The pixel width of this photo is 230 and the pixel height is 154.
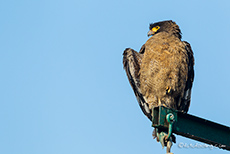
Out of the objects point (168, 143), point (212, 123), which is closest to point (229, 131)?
point (212, 123)

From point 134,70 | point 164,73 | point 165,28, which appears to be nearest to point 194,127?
point 164,73

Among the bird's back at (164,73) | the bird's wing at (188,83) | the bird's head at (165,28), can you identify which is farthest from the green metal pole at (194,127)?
the bird's head at (165,28)

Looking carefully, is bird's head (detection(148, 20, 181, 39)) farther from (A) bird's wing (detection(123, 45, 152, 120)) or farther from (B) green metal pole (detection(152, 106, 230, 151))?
(B) green metal pole (detection(152, 106, 230, 151))

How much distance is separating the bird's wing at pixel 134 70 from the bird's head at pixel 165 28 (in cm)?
85

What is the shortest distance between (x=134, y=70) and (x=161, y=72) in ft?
2.01

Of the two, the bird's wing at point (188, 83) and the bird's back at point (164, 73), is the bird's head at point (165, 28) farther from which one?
the bird's back at point (164, 73)

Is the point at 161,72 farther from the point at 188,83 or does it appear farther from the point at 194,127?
the point at 194,127

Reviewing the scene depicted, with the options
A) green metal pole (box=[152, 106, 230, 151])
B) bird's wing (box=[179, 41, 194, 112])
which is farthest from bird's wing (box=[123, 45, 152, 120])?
green metal pole (box=[152, 106, 230, 151])

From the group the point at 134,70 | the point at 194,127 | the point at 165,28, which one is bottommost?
the point at 194,127

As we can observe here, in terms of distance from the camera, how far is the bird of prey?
8195 mm

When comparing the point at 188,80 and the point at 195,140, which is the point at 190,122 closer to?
the point at 195,140

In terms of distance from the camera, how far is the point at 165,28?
9.40 meters

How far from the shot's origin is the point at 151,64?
8273mm

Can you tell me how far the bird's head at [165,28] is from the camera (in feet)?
30.4
